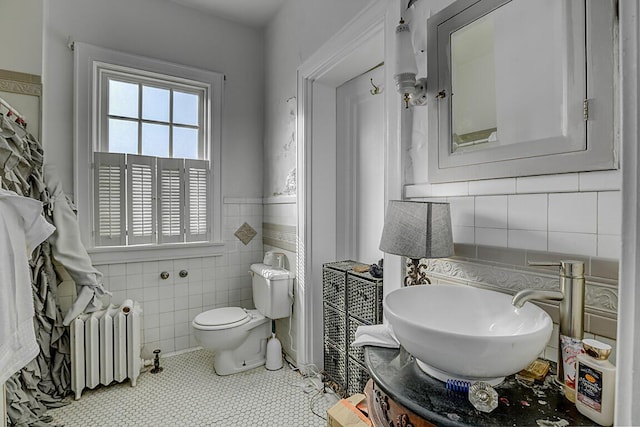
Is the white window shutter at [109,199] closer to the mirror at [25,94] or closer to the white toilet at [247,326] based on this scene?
the mirror at [25,94]

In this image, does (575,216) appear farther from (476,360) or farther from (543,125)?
(476,360)

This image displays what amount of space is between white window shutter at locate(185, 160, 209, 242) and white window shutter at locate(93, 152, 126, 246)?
47cm

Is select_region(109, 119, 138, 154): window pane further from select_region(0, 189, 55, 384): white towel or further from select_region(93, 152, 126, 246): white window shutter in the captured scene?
select_region(0, 189, 55, 384): white towel

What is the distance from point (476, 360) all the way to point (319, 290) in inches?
66.9

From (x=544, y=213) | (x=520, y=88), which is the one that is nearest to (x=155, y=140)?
(x=520, y=88)

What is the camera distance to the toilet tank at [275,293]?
2443mm

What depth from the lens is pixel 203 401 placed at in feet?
6.77

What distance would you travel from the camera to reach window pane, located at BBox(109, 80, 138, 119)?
2.54 metres

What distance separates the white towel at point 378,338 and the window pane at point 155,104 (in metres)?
2.51

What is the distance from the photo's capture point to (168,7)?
8.75ft

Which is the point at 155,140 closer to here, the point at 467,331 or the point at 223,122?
the point at 223,122

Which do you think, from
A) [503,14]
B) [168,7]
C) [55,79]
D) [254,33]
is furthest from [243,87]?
[503,14]

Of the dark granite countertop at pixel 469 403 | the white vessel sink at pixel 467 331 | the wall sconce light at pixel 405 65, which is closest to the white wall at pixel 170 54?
the wall sconce light at pixel 405 65

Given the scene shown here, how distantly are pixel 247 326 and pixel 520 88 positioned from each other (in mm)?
2212
